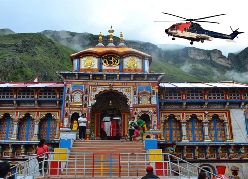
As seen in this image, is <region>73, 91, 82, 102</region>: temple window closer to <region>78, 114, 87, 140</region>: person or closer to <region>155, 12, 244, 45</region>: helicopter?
<region>78, 114, 87, 140</region>: person

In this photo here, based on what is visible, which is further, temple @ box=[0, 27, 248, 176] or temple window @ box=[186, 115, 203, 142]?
temple window @ box=[186, 115, 203, 142]

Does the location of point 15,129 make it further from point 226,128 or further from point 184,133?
point 226,128

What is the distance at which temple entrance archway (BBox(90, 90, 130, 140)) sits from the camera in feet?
75.2

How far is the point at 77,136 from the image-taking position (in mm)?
18625

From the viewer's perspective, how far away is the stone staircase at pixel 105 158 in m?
12.7

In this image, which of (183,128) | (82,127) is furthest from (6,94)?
(183,128)

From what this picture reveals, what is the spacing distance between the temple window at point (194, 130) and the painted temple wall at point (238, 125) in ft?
8.37

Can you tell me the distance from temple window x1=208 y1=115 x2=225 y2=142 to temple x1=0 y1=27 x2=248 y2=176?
0.12 feet

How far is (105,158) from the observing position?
563 inches

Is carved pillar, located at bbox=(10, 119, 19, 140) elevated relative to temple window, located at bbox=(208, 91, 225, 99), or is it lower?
lower

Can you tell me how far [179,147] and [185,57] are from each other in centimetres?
11258

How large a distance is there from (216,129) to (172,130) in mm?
3506

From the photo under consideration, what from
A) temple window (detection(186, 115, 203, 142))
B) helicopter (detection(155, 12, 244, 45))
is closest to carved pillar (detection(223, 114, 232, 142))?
temple window (detection(186, 115, 203, 142))

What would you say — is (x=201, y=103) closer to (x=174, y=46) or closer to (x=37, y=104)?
(x=37, y=104)
